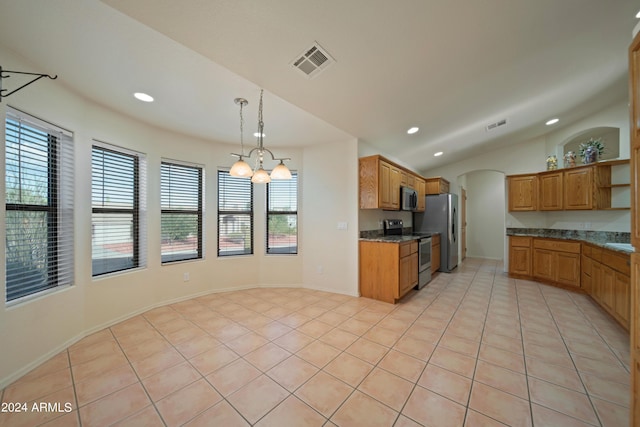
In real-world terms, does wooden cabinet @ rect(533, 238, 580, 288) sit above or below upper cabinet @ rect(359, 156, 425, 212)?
below

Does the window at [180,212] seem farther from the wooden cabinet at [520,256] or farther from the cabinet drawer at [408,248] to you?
the wooden cabinet at [520,256]

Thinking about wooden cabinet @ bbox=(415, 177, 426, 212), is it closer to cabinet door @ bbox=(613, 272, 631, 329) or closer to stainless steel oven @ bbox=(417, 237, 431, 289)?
stainless steel oven @ bbox=(417, 237, 431, 289)

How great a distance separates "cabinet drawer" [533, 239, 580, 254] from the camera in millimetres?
4145

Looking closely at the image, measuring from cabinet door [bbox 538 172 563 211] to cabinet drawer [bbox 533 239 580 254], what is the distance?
681 mm

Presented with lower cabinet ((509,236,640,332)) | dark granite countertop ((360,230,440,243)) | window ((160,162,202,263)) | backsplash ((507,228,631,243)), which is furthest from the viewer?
backsplash ((507,228,631,243))

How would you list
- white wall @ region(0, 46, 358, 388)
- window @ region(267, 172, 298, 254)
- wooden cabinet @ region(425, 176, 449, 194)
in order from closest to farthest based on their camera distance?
1. white wall @ region(0, 46, 358, 388)
2. window @ region(267, 172, 298, 254)
3. wooden cabinet @ region(425, 176, 449, 194)

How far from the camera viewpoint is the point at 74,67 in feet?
6.68

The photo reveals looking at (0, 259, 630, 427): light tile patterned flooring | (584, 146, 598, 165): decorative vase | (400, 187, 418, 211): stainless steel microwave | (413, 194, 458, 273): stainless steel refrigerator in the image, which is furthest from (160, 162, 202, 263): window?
(584, 146, 598, 165): decorative vase

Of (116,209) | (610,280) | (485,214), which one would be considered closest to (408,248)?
(610,280)

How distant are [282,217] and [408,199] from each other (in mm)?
2525

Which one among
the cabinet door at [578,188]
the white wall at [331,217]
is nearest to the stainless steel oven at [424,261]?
the white wall at [331,217]

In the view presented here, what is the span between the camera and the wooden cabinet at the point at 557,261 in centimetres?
412

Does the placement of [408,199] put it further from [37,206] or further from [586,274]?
[37,206]

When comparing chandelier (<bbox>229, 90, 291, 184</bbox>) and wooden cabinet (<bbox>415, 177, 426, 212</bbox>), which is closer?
chandelier (<bbox>229, 90, 291, 184</bbox>)
